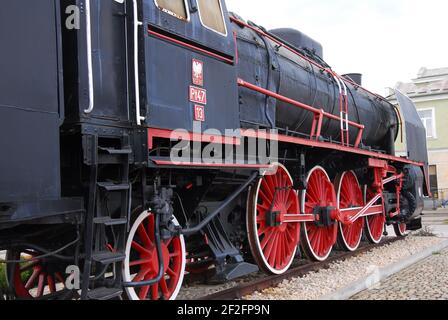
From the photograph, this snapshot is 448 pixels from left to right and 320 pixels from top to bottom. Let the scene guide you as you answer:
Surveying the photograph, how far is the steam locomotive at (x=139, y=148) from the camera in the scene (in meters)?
2.98

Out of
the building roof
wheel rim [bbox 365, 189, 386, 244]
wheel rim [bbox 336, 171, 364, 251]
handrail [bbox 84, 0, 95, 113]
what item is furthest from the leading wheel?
the building roof

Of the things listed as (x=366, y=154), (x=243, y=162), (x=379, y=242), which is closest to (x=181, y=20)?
(x=243, y=162)

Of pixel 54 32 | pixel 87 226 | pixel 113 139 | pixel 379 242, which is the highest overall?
pixel 54 32

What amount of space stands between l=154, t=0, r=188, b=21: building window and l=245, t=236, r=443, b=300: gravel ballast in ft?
9.58

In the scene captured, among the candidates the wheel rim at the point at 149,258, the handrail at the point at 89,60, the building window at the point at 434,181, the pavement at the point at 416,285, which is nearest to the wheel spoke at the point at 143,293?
the wheel rim at the point at 149,258

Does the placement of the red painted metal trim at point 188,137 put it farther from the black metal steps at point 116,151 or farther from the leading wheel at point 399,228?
the leading wheel at point 399,228

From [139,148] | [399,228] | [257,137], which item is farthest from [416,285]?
[399,228]

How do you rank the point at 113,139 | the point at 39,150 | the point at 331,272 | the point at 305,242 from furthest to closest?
the point at 305,242, the point at 331,272, the point at 113,139, the point at 39,150

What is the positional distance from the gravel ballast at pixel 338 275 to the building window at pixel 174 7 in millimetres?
2920

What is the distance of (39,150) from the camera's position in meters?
2.96

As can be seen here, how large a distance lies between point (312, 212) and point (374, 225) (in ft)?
10.8

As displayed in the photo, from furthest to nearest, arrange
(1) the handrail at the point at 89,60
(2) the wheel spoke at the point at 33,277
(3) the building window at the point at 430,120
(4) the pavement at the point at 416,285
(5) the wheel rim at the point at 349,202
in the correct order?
1. (3) the building window at the point at 430,120
2. (5) the wheel rim at the point at 349,202
3. (4) the pavement at the point at 416,285
4. (2) the wheel spoke at the point at 33,277
5. (1) the handrail at the point at 89,60

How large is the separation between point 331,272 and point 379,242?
12.8 feet

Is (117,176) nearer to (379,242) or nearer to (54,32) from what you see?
(54,32)
